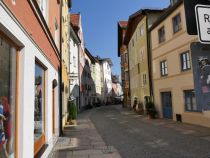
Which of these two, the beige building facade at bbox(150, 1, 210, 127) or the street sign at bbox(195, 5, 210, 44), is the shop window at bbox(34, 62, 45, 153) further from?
the beige building facade at bbox(150, 1, 210, 127)

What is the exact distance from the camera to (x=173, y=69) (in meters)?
19.8

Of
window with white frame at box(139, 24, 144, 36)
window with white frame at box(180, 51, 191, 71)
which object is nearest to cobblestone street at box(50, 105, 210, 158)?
window with white frame at box(180, 51, 191, 71)

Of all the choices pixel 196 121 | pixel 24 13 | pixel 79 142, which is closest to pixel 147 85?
pixel 196 121

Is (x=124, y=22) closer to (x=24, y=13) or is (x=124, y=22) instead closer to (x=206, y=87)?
(x=24, y=13)

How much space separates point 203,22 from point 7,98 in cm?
376

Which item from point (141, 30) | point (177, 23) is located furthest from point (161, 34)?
point (141, 30)

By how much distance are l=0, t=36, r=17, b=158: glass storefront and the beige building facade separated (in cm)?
1217

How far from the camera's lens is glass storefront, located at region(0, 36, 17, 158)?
4676 millimetres

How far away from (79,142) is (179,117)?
999 cm

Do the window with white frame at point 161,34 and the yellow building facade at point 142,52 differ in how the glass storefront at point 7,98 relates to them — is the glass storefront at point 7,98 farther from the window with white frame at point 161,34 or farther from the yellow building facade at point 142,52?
the yellow building facade at point 142,52

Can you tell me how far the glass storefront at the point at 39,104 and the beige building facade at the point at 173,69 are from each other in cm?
973

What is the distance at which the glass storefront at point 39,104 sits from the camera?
7547 millimetres

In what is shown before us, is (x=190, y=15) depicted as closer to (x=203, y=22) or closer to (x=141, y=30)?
(x=203, y=22)

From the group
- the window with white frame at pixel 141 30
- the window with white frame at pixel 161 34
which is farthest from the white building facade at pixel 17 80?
the window with white frame at pixel 141 30
